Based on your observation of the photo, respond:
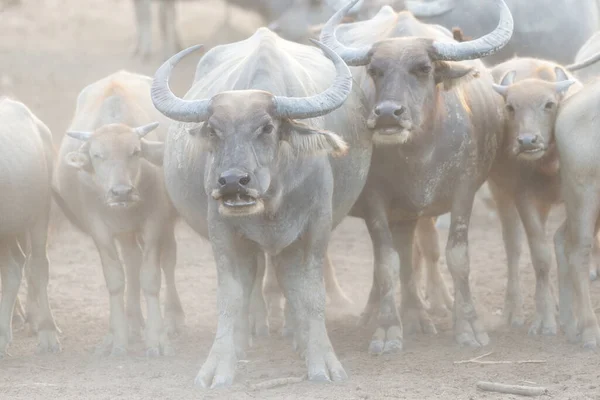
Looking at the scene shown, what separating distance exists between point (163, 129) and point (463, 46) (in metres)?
2.57

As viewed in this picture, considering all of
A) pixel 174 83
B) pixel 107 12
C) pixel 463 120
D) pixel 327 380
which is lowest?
pixel 327 380

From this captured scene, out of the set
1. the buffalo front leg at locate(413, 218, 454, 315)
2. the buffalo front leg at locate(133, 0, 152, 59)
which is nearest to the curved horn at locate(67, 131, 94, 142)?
the buffalo front leg at locate(413, 218, 454, 315)

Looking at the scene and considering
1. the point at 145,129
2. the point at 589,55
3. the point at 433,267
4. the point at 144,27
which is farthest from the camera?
the point at 144,27

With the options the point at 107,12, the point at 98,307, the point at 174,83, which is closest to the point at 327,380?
the point at 98,307

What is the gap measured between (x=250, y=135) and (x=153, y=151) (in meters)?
1.86

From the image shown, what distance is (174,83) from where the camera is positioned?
58.3 ft

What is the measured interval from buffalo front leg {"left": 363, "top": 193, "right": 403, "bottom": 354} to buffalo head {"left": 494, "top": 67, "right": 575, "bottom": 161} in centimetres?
109

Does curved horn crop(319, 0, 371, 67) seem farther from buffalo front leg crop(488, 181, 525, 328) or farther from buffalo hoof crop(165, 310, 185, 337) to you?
buffalo hoof crop(165, 310, 185, 337)

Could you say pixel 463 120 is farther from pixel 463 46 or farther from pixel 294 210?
pixel 294 210

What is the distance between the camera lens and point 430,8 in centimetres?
1412

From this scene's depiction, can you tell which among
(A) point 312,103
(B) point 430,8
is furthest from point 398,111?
(B) point 430,8

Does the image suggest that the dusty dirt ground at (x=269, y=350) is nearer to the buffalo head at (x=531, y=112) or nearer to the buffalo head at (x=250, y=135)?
the buffalo head at (x=250, y=135)

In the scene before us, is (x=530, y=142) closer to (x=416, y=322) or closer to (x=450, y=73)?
(x=450, y=73)

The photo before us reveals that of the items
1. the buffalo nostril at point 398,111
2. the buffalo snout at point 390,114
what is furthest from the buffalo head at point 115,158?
the buffalo nostril at point 398,111
